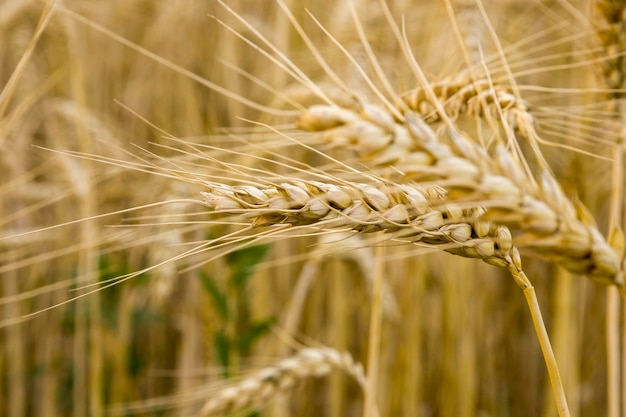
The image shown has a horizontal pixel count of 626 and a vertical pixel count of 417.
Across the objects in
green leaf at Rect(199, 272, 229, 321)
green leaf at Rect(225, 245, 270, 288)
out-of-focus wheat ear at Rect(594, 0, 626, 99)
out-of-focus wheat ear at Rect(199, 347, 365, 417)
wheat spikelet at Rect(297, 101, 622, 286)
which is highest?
out-of-focus wheat ear at Rect(594, 0, 626, 99)

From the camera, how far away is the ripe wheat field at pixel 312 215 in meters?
0.51

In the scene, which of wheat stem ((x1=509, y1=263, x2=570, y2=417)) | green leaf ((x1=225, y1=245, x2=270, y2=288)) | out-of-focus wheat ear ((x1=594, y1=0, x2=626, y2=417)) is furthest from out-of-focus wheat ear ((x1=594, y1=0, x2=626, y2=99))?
green leaf ((x1=225, y1=245, x2=270, y2=288))

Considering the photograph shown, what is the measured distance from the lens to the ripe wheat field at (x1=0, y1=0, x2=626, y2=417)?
0.51 m

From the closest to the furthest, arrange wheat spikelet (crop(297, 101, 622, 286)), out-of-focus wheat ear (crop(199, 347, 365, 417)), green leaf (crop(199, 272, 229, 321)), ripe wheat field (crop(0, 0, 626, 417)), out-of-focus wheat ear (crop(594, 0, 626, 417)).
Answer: wheat spikelet (crop(297, 101, 622, 286)) → ripe wheat field (crop(0, 0, 626, 417)) → out-of-focus wheat ear (crop(594, 0, 626, 417)) → out-of-focus wheat ear (crop(199, 347, 365, 417)) → green leaf (crop(199, 272, 229, 321))

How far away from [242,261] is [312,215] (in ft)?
2.01

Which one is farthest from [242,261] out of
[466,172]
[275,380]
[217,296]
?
[466,172]

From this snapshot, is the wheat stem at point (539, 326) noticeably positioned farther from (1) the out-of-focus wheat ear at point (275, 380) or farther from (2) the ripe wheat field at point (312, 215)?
(1) the out-of-focus wheat ear at point (275, 380)

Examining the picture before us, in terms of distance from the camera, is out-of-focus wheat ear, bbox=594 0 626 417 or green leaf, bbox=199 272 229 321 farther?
green leaf, bbox=199 272 229 321

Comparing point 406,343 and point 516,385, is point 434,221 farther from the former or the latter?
point 516,385

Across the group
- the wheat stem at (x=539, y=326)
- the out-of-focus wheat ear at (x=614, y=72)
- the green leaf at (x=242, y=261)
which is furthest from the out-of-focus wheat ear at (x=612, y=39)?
the green leaf at (x=242, y=261)

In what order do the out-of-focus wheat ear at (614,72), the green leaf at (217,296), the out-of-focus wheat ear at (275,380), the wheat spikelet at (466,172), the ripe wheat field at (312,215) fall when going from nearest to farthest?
1. the wheat spikelet at (466,172)
2. the ripe wheat field at (312,215)
3. the out-of-focus wheat ear at (614,72)
4. the out-of-focus wheat ear at (275,380)
5. the green leaf at (217,296)

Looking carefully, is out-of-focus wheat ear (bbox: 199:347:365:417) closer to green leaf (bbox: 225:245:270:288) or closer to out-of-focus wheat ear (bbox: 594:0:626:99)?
green leaf (bbox: 225:245:270:288)

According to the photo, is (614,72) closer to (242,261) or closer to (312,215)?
(312,215)

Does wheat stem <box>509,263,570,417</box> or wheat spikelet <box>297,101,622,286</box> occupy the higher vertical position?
wheat spikelet <box>297,101,622,286</box>
